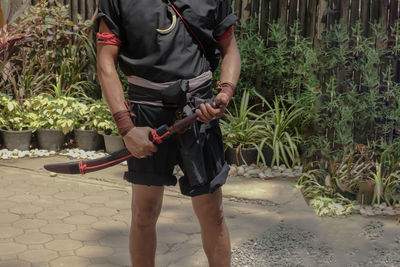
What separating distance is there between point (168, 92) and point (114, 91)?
9.7 inches

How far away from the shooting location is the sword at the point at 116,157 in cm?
252

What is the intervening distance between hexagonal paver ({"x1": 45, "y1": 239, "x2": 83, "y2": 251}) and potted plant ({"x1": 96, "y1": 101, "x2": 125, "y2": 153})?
2.71 metres

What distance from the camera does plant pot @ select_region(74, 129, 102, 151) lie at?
6.95 meters

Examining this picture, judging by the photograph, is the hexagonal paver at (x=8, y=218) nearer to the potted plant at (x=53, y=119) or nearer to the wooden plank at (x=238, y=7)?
the potted plant at (x=53, y=119)

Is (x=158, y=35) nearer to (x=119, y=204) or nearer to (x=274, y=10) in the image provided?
(x=119, y=204)

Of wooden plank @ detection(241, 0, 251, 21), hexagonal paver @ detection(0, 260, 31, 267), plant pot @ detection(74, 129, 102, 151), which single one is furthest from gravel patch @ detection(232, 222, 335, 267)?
wooden plank @ detection(241, 0, 251, 21)

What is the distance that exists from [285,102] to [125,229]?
3.39 meters

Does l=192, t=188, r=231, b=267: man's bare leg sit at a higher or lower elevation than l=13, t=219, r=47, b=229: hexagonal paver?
higher

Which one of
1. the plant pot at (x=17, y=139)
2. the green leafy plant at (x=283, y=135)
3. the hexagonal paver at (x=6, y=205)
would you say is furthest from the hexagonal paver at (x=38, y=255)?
the plant pot at (x=17, y=139)

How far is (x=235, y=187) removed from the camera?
5535 mm

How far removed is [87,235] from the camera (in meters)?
4.13

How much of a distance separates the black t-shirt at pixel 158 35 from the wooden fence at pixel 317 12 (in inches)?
141

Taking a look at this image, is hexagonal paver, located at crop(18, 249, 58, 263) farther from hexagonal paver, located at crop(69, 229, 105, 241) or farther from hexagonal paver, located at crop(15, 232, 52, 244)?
hexagonal paver, located at crop(69, 229, 105, 241)

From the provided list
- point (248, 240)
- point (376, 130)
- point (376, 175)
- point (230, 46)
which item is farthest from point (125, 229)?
point (376, 130)
